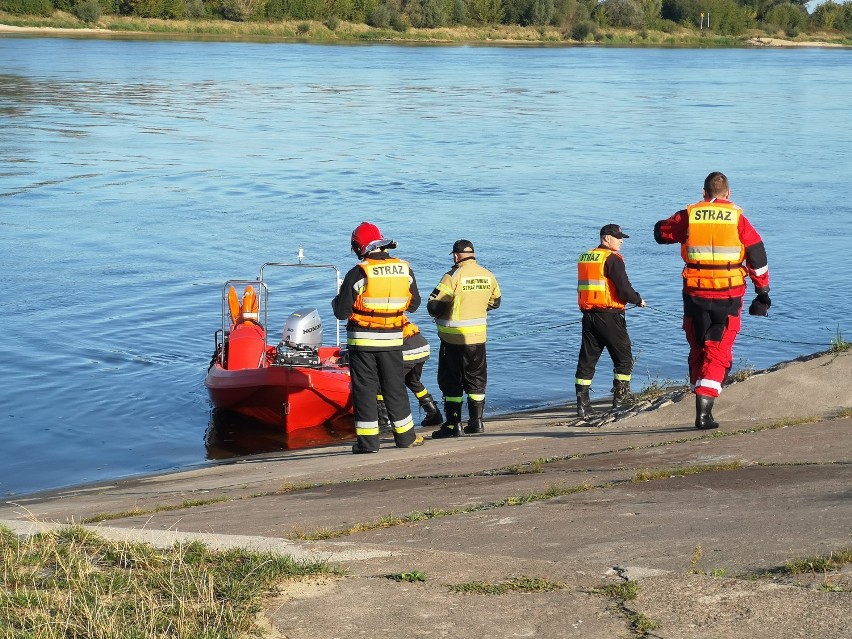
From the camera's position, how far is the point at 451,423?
9484 mm

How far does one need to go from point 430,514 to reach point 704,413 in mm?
2744

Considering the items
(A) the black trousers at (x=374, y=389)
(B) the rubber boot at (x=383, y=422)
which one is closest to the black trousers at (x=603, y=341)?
(A) the black trousers at (x=374, y=389)

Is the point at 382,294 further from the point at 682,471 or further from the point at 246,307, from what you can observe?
the point at 246,307

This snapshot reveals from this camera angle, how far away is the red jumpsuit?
7879 millimetres

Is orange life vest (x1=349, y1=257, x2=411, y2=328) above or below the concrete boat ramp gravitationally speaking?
above

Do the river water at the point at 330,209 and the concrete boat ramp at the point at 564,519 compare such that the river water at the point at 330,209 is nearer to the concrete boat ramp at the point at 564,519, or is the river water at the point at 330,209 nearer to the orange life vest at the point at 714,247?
the concrete boat ramp at the point at 564,519

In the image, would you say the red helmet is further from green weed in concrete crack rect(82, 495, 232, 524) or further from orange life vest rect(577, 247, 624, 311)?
green weed in concrete crack rect(82, 495, 232, 524)

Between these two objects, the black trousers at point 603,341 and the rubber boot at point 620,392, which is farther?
the rubber boot at point 620,392

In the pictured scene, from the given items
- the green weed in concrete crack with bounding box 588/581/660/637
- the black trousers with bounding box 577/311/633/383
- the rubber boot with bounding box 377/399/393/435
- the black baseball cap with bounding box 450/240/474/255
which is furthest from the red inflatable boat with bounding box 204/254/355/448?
the green weed in concrete crack with bounding box 588/581/660/637

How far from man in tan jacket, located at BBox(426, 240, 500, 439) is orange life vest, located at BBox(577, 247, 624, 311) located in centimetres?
76

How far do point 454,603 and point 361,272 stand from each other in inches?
149

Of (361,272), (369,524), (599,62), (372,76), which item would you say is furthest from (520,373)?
(599,62)

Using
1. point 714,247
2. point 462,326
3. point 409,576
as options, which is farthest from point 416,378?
point 409,576

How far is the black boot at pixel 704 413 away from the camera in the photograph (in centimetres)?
810
